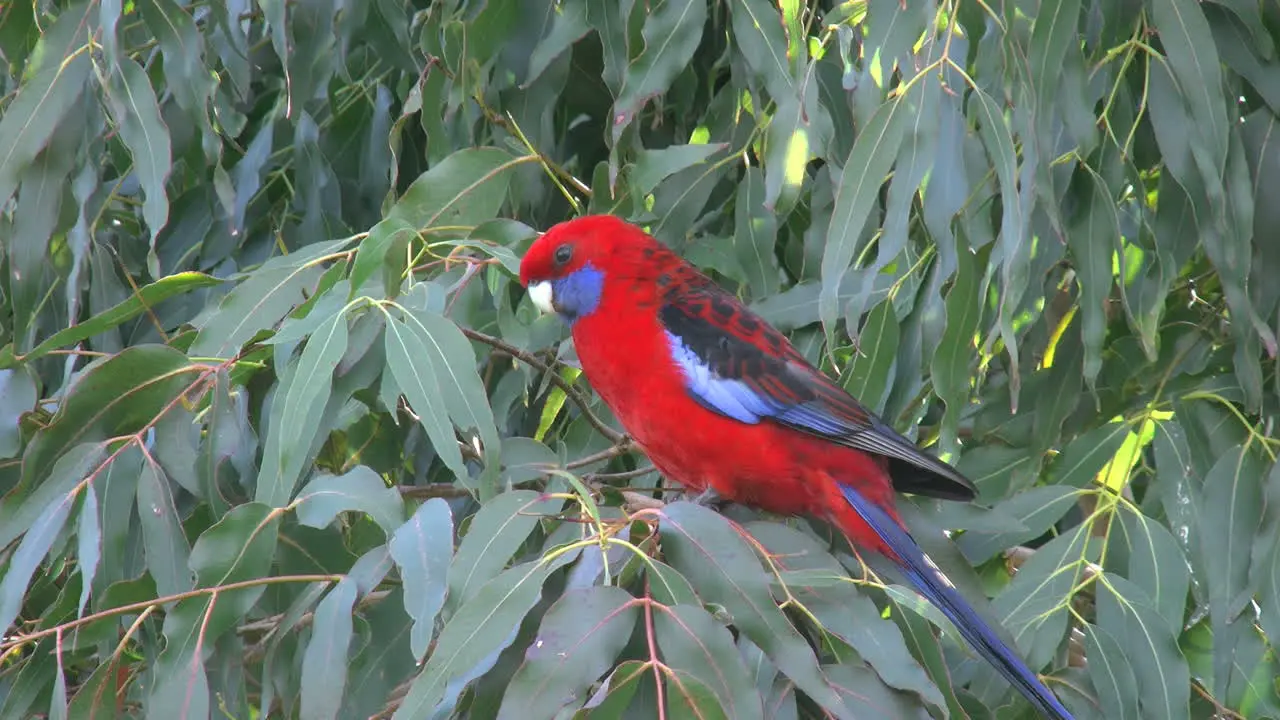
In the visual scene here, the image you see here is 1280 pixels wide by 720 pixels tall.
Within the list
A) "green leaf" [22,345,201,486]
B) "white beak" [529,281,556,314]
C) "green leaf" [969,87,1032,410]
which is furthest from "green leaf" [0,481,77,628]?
"green leaf" [969,87,1032,410]

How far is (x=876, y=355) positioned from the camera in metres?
2.30

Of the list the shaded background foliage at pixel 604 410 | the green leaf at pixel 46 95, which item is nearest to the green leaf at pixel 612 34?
the shaded background foliage at pixel 604 410

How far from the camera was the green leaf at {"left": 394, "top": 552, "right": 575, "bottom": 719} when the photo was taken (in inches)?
63.2

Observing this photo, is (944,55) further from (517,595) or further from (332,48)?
(332,48)

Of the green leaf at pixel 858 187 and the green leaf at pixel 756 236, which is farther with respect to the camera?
the green leaf at pixel 756 236

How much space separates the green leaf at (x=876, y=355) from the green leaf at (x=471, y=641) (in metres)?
0.81

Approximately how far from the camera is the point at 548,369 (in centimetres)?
243

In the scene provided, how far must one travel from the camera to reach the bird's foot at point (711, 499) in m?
2.57

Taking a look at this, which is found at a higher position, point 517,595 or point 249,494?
point 517,595

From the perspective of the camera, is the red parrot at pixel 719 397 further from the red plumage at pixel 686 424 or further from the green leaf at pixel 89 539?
the green leaf at pixel 89 539

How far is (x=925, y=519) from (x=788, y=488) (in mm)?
255

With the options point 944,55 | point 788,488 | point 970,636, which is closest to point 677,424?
point 788,488

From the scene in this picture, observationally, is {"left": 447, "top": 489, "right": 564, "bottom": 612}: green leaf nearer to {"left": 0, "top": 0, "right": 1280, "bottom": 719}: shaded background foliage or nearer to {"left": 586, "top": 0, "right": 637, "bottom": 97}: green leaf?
{"left": 0, "top": 0, "right": 1280, "bottom": 719}: shaded background foliage

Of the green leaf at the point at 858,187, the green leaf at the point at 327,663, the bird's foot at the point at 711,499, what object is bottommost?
the bird's foot at the point at 711,499
